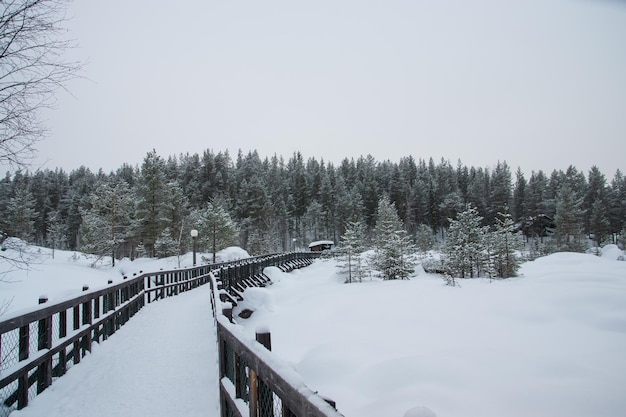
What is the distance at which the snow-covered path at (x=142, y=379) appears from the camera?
4922mm

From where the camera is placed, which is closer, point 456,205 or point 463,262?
point 463,262

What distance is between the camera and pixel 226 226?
46.6 m

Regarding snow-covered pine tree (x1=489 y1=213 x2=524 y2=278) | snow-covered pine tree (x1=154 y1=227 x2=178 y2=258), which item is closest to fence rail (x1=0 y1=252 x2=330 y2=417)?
snow-covered pine tree (x1=489 y1=213 x2=524 y2=278)

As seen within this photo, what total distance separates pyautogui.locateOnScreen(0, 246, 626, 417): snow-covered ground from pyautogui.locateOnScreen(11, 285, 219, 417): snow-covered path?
0.07ft

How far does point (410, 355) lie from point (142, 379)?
577 cm

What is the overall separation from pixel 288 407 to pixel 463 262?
28373 mm

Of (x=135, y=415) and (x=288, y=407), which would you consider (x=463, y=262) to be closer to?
(x=135, y=415)

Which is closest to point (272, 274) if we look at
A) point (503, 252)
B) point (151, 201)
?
point (503, 252)

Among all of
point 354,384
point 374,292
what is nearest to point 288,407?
point 354,384

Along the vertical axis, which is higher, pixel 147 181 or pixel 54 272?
pixel 147 181

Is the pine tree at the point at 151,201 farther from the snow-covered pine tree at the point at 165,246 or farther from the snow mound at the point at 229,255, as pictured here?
the snow mound at the point at 229,255

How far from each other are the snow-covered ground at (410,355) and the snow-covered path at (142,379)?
23mm

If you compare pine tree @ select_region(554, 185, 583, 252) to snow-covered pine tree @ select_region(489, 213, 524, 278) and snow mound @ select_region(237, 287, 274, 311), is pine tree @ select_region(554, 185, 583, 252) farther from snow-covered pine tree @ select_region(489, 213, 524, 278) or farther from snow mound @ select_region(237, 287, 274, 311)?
snow mound @ select_region(237, 287, 274, 311)

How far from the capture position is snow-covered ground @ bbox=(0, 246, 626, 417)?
5.86 metres
